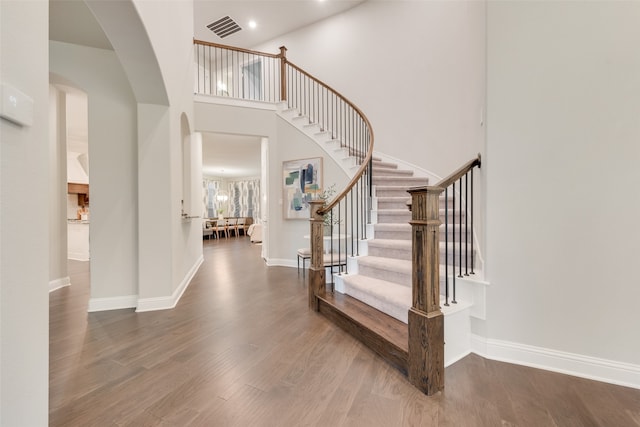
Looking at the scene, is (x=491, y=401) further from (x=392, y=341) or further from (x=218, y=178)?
(x=218, y=178)

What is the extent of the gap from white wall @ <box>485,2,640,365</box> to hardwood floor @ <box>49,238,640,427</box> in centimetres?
37

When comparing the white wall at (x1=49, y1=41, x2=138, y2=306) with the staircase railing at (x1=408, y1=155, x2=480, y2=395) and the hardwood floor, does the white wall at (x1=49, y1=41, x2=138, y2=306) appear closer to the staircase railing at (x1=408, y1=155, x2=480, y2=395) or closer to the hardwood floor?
the hardwood floor

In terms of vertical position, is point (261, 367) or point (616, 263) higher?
point (616, 263)

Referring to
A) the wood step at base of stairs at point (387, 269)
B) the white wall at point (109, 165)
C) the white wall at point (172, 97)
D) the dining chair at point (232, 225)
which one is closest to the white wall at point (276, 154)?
the white wall at point (172, 97)

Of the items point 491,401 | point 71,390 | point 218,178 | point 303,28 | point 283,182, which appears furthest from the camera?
point 218,178

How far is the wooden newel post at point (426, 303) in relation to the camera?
5.42 ft

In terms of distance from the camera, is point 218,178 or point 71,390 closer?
point 71,390

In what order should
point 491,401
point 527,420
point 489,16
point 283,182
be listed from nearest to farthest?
point 527,420 < point 491,401 < point 489,16 < point 283,182

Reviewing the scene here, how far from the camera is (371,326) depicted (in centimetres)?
215

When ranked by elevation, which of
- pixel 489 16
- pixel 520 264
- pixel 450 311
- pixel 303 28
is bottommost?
pixel 450 311

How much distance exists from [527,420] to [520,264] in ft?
3.20

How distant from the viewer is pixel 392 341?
6.27 ft

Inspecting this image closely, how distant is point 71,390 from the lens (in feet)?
5.45

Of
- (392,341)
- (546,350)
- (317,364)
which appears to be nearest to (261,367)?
(317,364)
